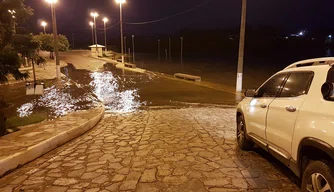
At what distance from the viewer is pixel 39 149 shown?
5586mm

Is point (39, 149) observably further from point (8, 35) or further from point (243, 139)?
point (243, 139)

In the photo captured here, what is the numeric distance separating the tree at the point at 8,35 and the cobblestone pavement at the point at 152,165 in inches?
101

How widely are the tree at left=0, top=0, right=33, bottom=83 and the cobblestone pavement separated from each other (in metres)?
2.55

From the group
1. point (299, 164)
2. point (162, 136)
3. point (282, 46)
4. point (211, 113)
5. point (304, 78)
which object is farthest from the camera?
point (282, 46)

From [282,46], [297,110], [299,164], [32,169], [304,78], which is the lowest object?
[32,169]

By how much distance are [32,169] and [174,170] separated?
104 inches

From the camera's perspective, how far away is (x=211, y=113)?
9.69 m

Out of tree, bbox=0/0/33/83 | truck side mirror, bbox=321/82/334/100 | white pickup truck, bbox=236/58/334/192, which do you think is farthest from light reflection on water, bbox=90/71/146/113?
truck side mirror, bbox=321/82/334/100

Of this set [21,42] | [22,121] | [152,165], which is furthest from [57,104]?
[152,165]

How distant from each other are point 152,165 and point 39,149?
7.99 feet

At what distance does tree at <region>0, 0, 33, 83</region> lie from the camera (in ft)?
22.0

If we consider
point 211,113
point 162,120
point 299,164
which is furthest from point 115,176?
point 211,113

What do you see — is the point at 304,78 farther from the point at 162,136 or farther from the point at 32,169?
the point at 32,169

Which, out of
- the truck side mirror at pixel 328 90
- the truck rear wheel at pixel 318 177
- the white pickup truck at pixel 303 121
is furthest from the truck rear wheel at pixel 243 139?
the truck side mirror at pixel 328 90
